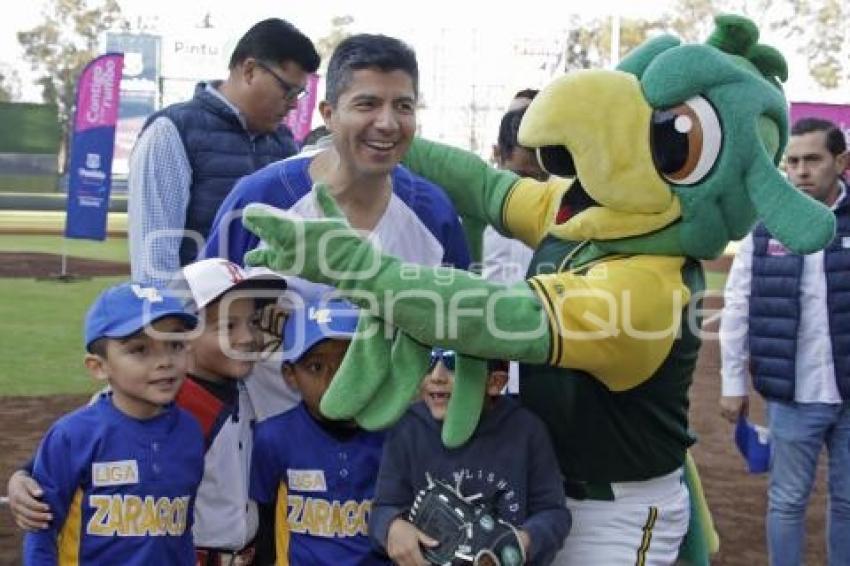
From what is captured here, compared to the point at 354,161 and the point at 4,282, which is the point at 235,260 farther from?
the point at 4,282

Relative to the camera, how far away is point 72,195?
13.8 meters

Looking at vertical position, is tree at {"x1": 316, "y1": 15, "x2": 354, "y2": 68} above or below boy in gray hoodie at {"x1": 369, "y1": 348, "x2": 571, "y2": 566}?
above

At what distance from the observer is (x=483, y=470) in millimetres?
2338

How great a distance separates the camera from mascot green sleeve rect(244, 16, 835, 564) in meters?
2.03

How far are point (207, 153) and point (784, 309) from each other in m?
2.43

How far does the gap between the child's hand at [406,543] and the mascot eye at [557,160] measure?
855 mm

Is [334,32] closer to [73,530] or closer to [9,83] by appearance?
[9,83]

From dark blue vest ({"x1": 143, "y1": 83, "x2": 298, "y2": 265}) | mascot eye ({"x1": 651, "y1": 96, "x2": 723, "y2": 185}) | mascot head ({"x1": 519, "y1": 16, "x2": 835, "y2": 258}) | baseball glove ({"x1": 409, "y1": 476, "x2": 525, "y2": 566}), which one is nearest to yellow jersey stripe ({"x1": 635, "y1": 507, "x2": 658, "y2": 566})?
baseball glove ({"x1": 409, "y1": 476, "x2": 525, "y2": 566})

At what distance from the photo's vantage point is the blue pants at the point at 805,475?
4.42m

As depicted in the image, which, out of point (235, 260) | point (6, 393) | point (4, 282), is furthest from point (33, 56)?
Result: point (235, 260)

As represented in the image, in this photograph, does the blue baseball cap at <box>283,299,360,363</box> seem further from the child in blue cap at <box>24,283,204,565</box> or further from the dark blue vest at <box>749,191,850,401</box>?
the dark blue vest at <box>749,191,850,401</box>

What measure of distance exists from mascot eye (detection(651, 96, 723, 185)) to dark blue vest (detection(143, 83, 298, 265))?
6.48ft

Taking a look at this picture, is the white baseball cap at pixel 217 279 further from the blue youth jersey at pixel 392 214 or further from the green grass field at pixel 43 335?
the green grass field at pixel 43 335

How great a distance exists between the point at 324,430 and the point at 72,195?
12.0 metres
